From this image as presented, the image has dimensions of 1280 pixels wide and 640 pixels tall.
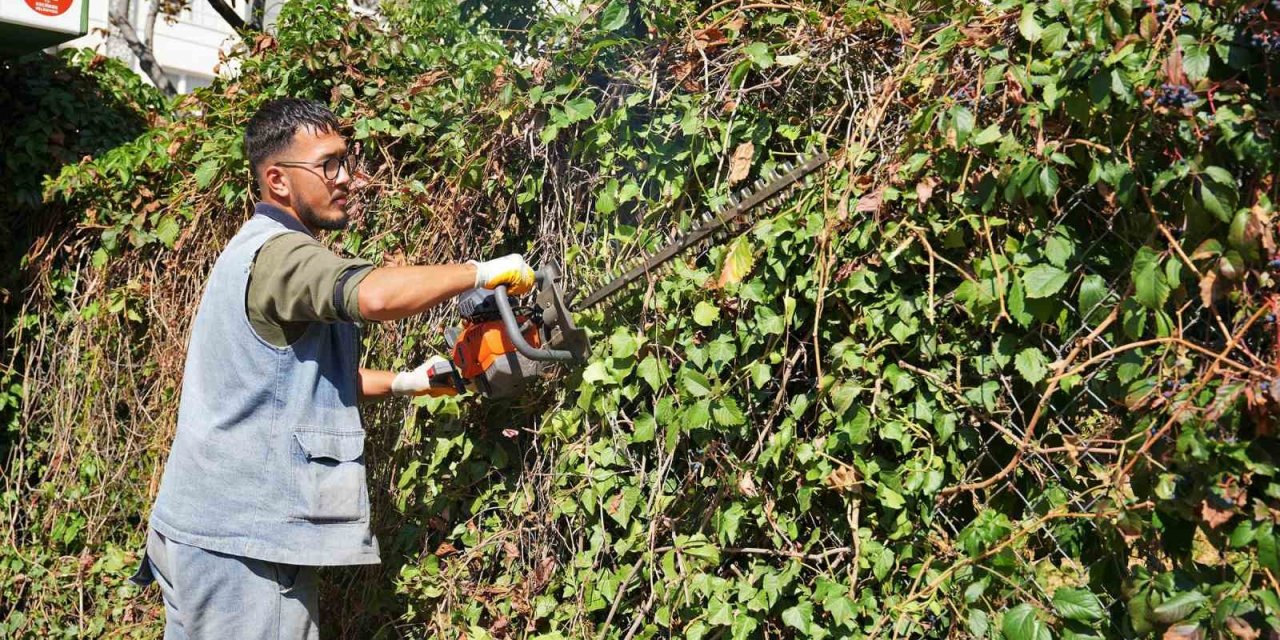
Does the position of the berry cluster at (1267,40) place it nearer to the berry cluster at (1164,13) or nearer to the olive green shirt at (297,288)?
the berry cluster at (1164,13)

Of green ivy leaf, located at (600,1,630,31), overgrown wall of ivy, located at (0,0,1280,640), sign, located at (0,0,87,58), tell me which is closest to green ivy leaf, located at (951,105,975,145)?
overgrown wall of ivy, located at (0,0,1280,640)

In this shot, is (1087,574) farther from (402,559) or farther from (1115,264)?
(402,559)

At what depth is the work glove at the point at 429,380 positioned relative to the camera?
2.96 meters

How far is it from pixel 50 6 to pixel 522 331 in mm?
3434

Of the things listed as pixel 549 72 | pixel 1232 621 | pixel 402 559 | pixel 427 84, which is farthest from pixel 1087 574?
pixel 427 84

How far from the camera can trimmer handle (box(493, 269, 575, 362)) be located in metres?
2.54

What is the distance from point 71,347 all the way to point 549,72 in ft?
9.88

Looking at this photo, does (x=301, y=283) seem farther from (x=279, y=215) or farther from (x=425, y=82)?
(x=425, y=82)

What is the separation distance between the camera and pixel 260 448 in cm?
272

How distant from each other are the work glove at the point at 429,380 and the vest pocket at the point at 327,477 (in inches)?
10.7

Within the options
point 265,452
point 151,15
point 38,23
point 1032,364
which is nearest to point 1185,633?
point 1032,364

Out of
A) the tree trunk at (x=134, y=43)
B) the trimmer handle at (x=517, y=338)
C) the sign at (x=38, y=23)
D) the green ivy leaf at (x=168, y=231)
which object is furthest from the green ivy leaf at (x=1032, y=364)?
the tree trunk at (x=134, y=43)

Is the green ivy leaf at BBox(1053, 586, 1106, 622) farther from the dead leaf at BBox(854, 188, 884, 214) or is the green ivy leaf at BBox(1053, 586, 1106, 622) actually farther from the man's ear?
the man's ear

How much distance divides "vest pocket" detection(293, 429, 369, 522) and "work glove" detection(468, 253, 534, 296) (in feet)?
1.93
